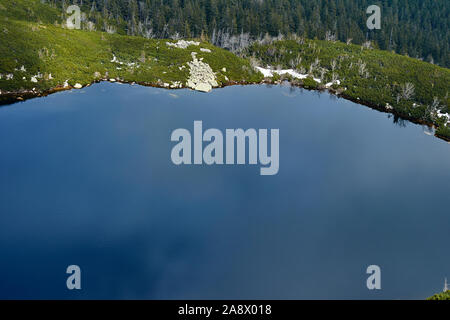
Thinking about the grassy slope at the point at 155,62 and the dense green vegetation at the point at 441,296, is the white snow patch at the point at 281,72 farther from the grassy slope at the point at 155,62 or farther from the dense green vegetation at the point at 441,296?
the dense green vegetation at the point at 441,296

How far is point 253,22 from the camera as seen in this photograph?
338ft

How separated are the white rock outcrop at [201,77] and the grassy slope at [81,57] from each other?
1.13 m

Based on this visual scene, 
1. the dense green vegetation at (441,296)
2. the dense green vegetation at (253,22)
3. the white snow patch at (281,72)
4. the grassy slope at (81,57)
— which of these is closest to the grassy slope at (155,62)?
the grassy slope at (81,57)

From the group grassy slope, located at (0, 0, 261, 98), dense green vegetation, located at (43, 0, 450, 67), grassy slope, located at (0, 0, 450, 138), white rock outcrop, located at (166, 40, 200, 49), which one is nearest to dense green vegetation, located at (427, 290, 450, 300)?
grassy slope, located at (0, 0, 450, 138)

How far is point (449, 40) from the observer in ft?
397

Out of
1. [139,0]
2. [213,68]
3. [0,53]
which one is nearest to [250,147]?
[213,68]

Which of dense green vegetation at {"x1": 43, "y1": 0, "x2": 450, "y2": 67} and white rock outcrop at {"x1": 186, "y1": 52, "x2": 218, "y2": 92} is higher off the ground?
dense green vegetation at {"x1": 43, "y1": 0, "x2": 450, "y2": 67}

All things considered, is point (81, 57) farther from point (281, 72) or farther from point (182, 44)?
point (281, 72)

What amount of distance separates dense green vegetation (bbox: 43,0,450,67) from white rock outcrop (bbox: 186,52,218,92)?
84.1 ft

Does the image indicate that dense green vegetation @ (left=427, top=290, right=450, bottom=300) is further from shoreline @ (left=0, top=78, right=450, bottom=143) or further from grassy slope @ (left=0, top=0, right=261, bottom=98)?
grassy slope @ (left=0, top=0, right=261, bottom=98)

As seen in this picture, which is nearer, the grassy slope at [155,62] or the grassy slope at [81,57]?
the grassy slope at [81,57]

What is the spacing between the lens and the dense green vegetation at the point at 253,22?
328 ft

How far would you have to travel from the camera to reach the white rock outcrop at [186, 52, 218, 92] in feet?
224

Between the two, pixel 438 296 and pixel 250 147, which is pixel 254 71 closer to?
pixel 250 147
